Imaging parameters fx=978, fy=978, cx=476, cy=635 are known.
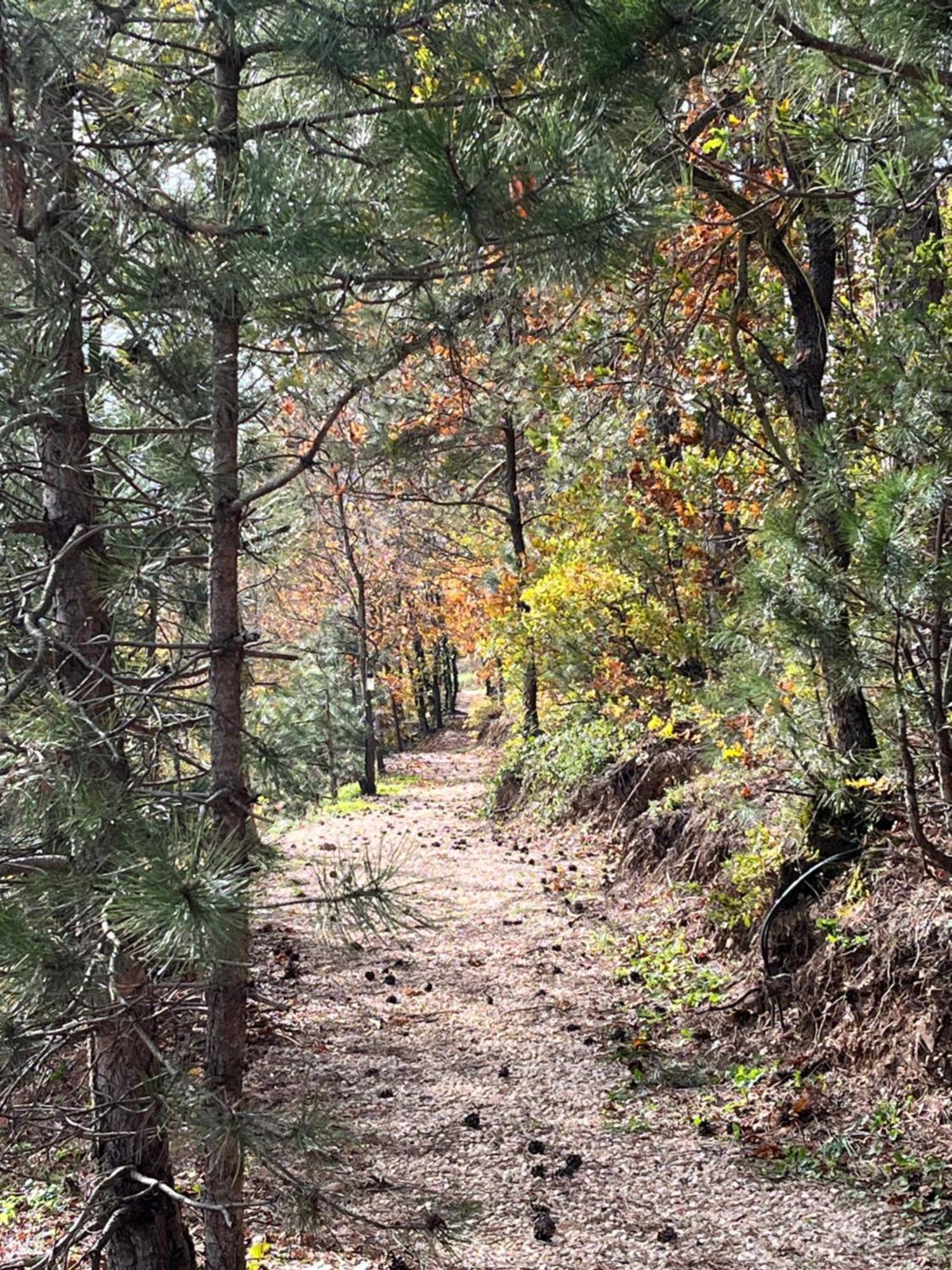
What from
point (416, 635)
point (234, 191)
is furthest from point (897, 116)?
point (416, 635)

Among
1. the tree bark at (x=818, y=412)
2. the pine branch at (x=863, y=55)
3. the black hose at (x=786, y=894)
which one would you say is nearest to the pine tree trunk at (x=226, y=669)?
the pine branch at (x=863, y=55)

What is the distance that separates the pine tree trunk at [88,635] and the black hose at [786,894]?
3.04 metres

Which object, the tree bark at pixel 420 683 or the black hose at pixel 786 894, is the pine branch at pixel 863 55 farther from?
the tree bark at pixel 420 683

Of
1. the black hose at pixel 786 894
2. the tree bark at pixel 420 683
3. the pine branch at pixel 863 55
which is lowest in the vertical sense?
the black hose at pixel 786 894

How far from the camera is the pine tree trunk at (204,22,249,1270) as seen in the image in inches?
104

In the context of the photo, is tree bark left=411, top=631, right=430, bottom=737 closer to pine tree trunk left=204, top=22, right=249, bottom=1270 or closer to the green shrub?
the green shrub

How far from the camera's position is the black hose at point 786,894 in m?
4.77

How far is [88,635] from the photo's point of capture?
2.97m

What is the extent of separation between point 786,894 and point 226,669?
3.18 meters

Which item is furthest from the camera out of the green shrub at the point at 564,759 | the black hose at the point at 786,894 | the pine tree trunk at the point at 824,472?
the green shrub at the point at 564,759

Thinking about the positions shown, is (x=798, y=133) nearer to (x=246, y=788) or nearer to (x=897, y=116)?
(x=897, y=116)

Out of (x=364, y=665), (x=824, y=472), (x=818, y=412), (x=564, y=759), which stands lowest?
(x=564, y=759)

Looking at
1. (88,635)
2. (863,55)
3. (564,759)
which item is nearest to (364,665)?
(564,759)

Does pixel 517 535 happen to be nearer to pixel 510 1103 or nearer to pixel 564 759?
pixel 564 759
